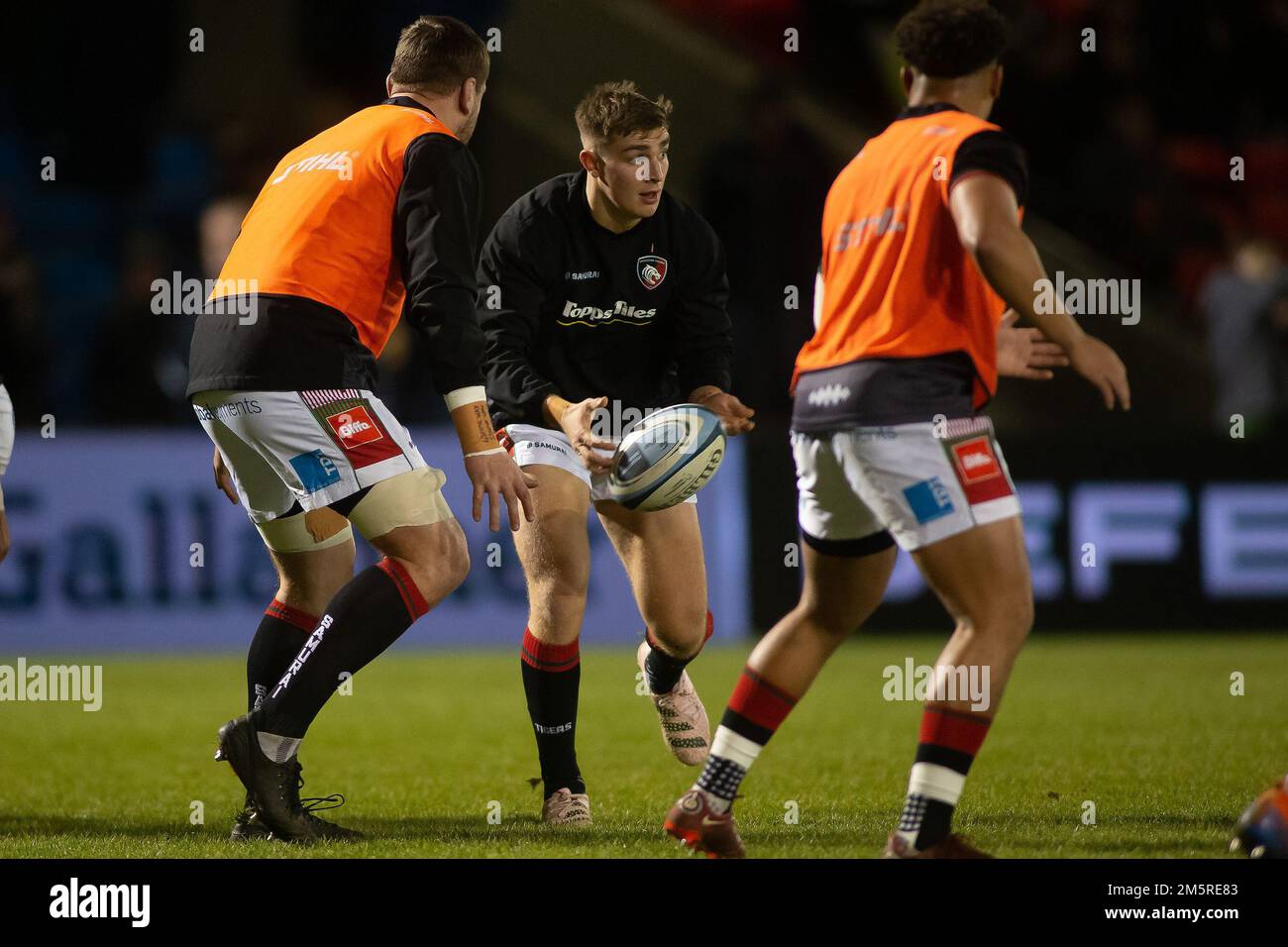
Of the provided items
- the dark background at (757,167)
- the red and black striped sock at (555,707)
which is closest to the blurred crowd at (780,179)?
the dark background at (757,167)

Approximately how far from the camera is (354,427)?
16.1 feet

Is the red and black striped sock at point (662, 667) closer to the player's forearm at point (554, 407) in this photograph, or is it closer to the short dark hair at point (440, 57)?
the player's forearm at point (554, 407)

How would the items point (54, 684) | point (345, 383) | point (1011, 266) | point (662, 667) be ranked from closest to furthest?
1. point (1011, 266)
2. point (345, 383)
3. point (662, 667)
4. point (54, 684)

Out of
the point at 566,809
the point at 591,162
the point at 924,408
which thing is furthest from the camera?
the point at 591,162

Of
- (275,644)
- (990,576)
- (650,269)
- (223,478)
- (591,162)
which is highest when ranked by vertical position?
(591,162)

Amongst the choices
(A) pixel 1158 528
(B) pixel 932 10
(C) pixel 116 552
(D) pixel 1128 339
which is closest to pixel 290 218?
(B) pixel 932 10

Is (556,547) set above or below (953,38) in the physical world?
below

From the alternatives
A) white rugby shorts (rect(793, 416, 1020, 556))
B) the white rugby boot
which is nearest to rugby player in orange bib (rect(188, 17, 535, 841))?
the white rugby boot

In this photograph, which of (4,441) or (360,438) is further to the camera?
(4,441)

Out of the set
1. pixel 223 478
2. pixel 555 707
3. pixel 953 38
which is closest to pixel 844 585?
pixel 555 707

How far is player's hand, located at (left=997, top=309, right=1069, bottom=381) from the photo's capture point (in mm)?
4832

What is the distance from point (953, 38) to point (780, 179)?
306 inches

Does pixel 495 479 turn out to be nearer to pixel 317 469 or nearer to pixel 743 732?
pixel 317 469

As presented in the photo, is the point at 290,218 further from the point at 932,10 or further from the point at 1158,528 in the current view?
the point at 1158,528
